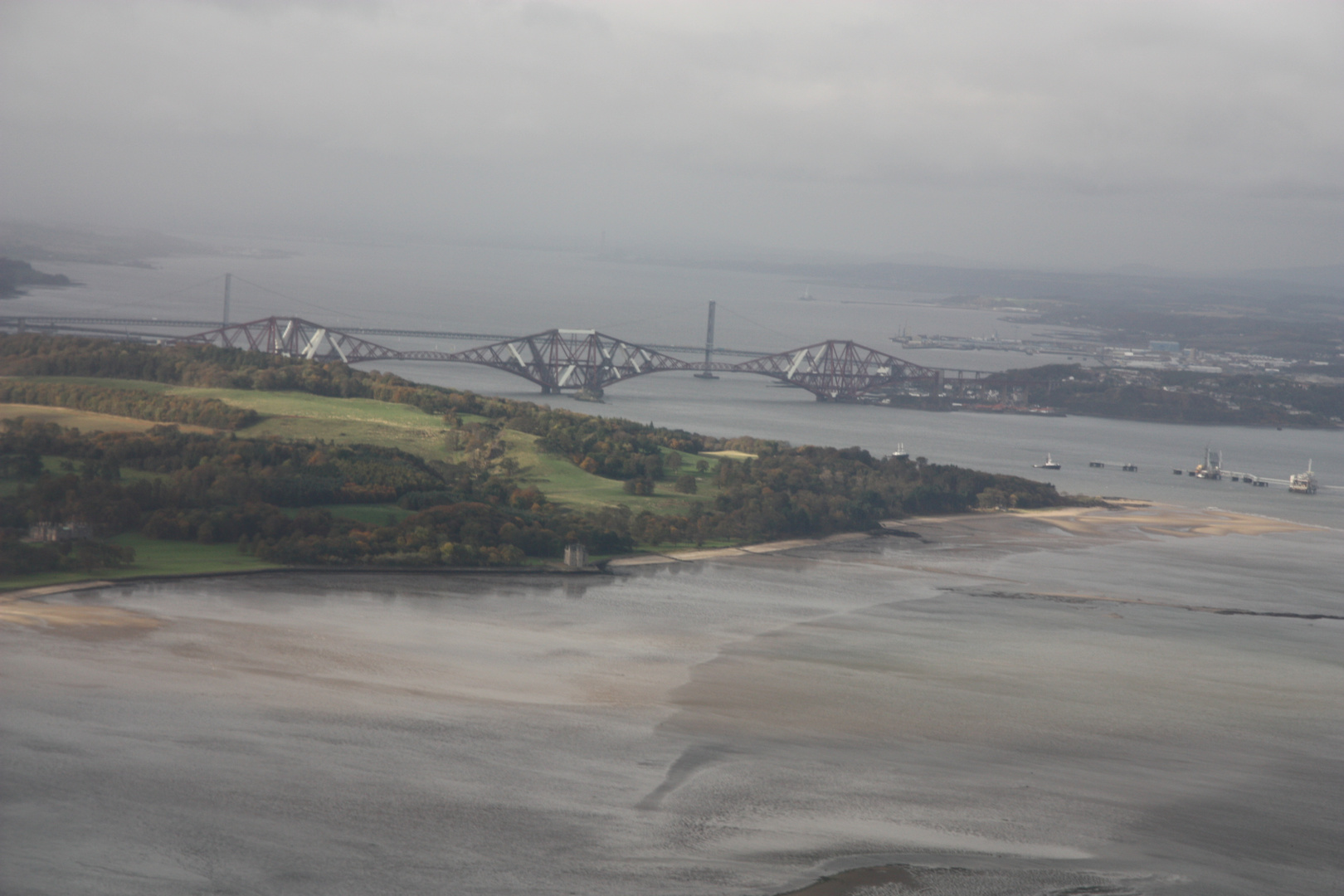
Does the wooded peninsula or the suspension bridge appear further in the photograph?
the suspension bridge

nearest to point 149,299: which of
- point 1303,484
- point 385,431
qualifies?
point 385,431

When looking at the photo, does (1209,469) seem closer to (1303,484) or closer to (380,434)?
(1303,484)

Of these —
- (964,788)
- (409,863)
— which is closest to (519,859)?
(409,863)

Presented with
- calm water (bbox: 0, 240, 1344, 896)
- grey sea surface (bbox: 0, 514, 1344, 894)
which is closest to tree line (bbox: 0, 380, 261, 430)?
grey sea surface (bbox: 0, 514, 1344, 894)

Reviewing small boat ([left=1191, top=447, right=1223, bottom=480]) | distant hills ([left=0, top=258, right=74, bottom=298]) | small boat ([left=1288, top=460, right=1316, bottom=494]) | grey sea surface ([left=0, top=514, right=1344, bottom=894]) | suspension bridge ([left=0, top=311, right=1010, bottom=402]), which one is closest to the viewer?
grey sea surface ([left=0, top=514, right=1344, bottom=894])

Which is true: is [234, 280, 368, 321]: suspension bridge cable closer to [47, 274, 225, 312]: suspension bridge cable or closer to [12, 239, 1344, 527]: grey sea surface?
Result: [12, 239, 1344, 527]: grey sea surface

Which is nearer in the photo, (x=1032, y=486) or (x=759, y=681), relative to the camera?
(x=759, y=681)

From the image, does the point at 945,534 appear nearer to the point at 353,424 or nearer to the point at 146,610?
the point at 353,424
